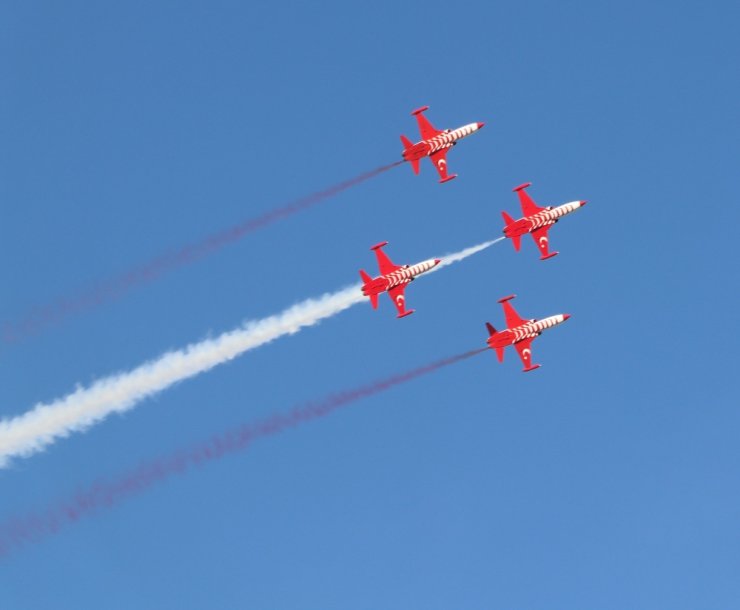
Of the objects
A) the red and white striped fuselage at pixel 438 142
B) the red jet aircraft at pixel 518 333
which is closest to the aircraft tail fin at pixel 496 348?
the red jet aircraft at pixel 518 333

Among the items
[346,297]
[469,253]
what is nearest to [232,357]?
[346,297]

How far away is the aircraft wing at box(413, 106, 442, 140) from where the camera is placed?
547 ft

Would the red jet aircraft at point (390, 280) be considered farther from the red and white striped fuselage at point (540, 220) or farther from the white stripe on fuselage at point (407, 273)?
the red and white striped fuselage at point (540, 220)

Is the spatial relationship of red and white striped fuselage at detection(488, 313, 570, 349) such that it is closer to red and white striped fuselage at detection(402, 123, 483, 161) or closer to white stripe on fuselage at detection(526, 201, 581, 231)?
white stripe on fuselage at detection(526, 201, 581, 231)

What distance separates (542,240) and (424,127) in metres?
12.7

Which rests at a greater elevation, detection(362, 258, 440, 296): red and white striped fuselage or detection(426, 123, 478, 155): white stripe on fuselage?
detection(426, 123, 478, 155): white stripe on fuselage

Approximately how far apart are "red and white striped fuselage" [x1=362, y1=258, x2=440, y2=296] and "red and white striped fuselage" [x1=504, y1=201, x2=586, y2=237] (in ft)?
21.1

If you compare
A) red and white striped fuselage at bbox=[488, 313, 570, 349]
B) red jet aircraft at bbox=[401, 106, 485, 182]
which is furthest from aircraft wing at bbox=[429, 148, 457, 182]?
red and white striped fuselage at bbox=[488, 313, 570, 349]

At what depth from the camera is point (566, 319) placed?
167 m

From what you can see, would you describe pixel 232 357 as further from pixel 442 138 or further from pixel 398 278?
pixel 442 138

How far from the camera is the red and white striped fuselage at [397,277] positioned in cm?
15875

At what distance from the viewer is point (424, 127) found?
167m

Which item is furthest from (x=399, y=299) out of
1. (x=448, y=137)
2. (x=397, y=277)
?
(x=448, y=137)

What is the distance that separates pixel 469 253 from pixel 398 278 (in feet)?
21.9
